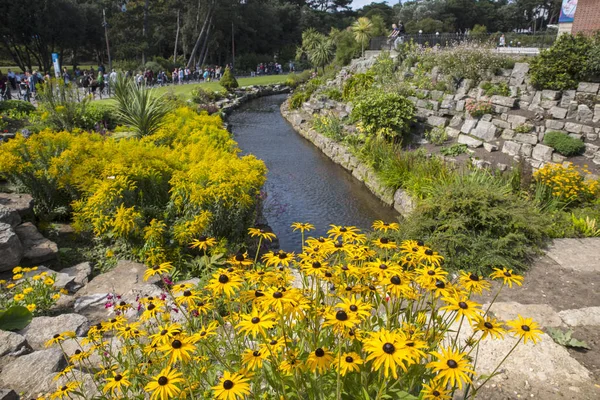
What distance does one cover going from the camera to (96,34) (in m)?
37.9

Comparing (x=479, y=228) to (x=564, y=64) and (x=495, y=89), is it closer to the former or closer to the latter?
(x=564, y=64)

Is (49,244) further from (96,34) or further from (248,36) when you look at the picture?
(248,36)

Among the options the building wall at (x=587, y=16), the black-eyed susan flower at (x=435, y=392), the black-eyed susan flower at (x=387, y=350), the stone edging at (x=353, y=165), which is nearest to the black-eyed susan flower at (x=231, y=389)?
the black-eyed susan flower at (x=387, y=350)

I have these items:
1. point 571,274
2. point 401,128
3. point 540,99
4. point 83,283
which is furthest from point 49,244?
point 540,99

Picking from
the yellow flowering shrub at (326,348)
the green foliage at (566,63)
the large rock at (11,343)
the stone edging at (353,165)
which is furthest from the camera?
the green foliage at (566,63)

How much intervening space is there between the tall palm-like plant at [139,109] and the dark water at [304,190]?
3.16 meters

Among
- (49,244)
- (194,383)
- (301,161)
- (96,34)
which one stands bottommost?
(301,161)

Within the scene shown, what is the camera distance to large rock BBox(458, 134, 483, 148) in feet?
37.7

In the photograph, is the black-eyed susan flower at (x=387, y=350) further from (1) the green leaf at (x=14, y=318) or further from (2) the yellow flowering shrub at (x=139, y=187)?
(2) the yellow flowering shrub at (x=139, y=187)

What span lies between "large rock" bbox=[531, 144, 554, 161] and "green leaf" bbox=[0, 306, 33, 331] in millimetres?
11121

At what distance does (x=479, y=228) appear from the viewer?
621 cm

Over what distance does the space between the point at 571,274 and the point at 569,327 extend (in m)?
1.35

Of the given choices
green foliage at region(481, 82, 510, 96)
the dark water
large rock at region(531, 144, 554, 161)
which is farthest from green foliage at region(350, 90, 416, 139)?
large rock at region(531, 144, 554, 161)

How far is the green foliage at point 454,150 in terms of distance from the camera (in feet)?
37.3
